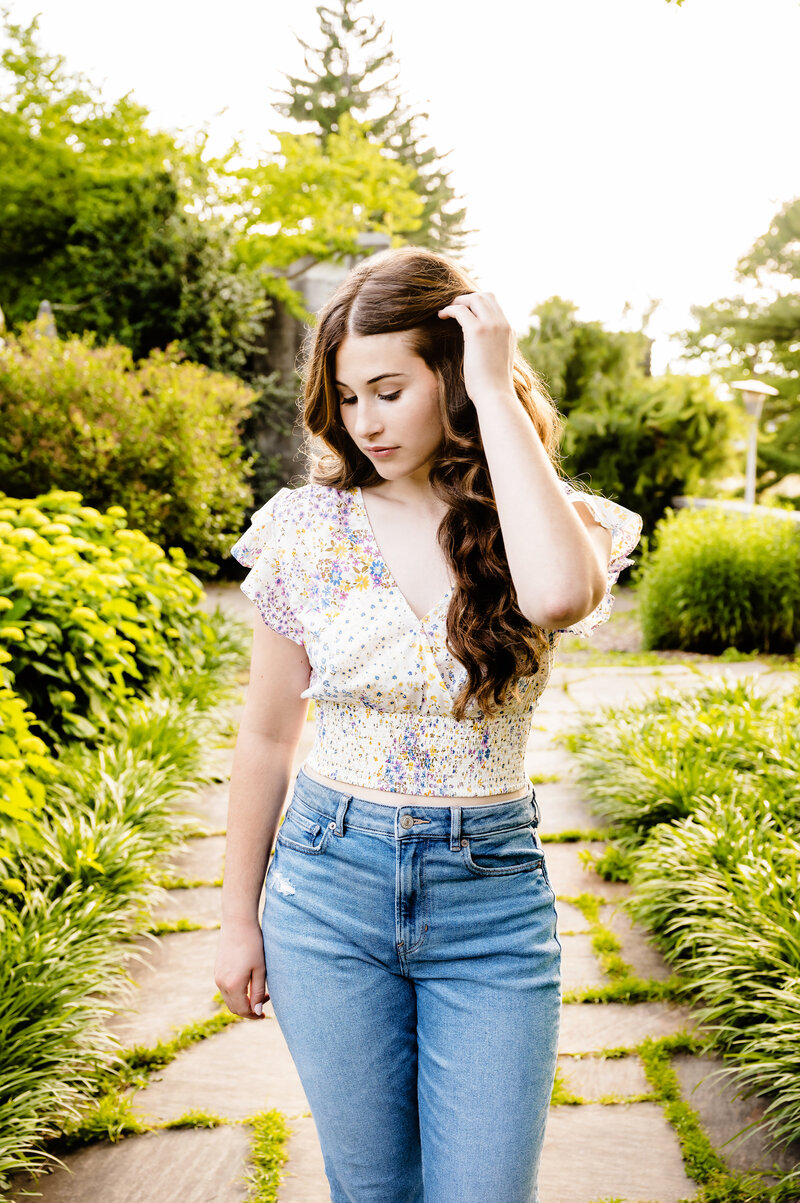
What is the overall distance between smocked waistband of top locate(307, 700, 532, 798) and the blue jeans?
0.10 ft

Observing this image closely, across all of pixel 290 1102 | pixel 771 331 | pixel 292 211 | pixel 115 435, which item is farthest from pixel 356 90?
pixel 290 1102

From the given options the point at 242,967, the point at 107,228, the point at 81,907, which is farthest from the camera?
the point at 107,228

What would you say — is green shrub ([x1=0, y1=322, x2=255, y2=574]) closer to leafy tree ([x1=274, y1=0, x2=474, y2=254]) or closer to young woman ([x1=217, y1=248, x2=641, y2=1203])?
young woman ([x1=217, y1=248, x2=641, y2=1203])

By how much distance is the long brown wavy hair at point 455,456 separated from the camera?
3.86 ft

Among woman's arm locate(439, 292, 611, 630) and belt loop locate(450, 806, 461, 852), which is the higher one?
woman's arm locate(439, 292, 611, 630)

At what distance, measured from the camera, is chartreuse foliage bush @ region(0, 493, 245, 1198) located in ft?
6.66

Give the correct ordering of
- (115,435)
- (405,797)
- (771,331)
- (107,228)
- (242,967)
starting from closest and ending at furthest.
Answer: (405,797) < (242,967) < (115,435) < (107,228) < (771,331)

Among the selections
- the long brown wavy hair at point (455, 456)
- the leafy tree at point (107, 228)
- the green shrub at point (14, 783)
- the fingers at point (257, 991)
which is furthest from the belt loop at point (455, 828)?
the leafy tree at point (107, 228)

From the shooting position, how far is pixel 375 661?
1188 millimetres

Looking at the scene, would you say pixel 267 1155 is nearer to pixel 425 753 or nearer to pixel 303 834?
pixel 303 834

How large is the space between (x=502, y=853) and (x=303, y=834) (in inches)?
10.2

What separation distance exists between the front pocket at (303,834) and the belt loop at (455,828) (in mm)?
157

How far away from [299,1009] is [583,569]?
25.6 inches

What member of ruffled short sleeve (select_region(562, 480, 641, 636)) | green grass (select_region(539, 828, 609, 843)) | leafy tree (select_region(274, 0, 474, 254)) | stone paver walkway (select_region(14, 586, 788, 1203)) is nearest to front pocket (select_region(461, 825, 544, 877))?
ruffled short sleeve (select_region(562, 480, 641, 636))
